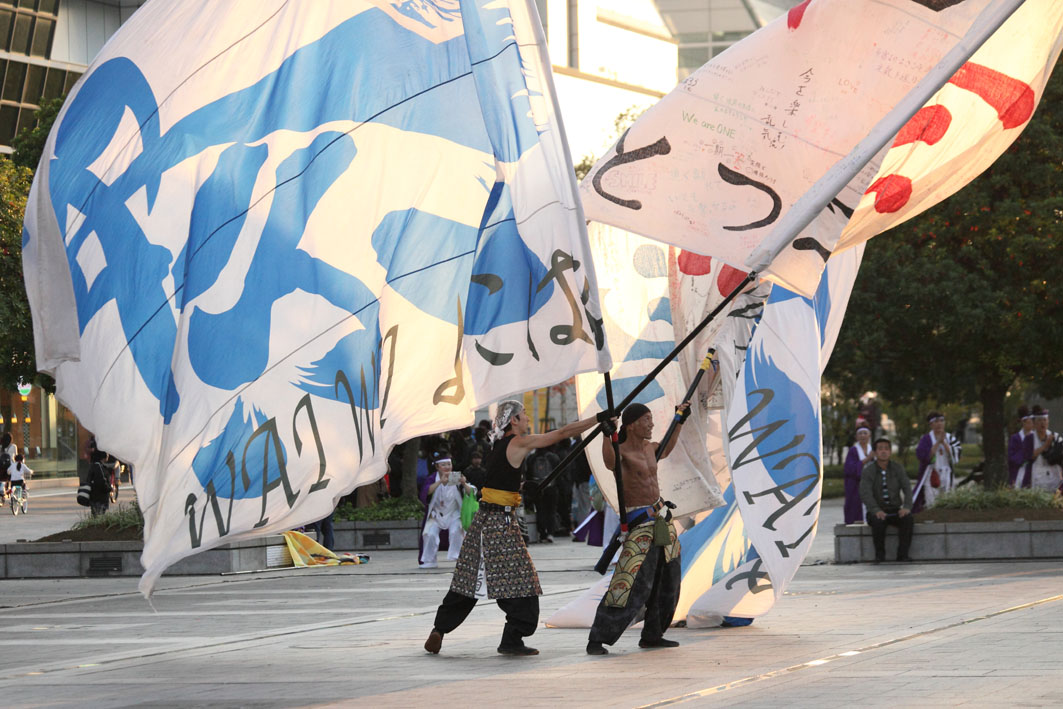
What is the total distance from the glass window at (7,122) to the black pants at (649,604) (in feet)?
171

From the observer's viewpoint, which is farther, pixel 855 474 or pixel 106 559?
pixel 855 474

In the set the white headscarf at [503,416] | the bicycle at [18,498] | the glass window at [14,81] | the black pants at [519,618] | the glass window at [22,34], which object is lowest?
the black pants at [519,618]

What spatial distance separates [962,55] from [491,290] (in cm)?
328

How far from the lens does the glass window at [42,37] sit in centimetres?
6122

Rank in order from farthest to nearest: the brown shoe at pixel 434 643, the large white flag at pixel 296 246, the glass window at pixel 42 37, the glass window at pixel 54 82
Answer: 1. the glass window at pixel 54 82
2. the glass window at pixel 42 37
3. the brown shoe at pixel 434 643
4. the large white flag at pixel 296 246

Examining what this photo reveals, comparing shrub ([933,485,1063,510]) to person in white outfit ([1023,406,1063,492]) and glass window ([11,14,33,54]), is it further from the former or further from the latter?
glass window ([11,14,33,54])

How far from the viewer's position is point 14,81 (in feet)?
199

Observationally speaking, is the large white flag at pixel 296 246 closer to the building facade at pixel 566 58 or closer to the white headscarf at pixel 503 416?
the white headscarf at pixel 503 416

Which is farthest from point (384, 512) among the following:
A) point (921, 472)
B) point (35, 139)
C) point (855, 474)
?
point (35, 139)

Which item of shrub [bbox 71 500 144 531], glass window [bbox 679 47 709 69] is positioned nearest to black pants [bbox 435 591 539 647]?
shrub [bbox 71 500 144 531]

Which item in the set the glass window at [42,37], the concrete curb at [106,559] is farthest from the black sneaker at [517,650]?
the glass window at [42,37]

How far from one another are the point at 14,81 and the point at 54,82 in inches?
73.7

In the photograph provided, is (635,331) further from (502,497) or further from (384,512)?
(384,512)

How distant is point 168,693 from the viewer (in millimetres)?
10938
